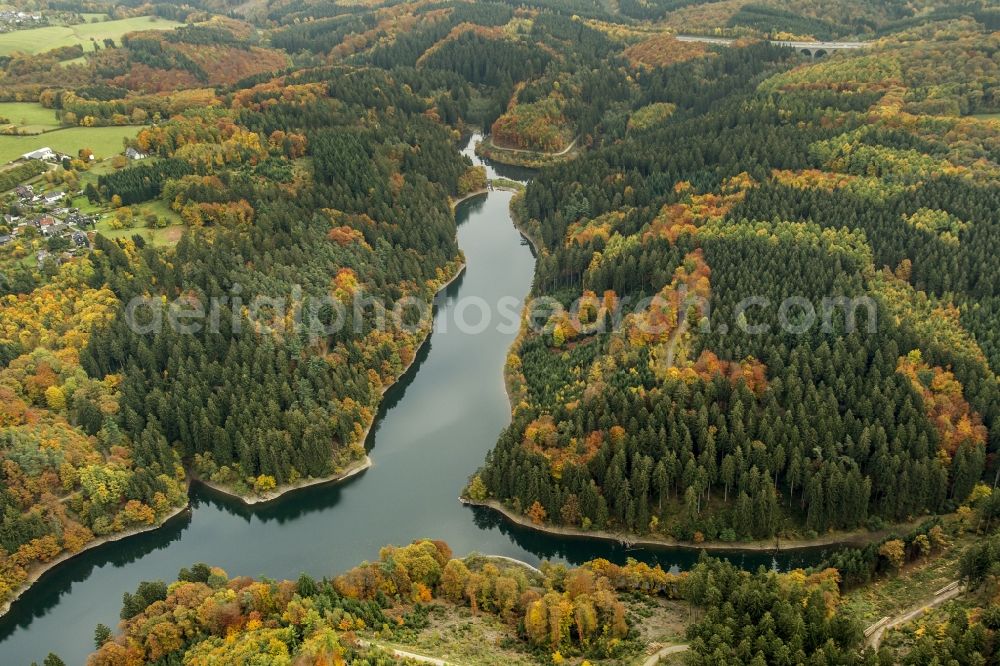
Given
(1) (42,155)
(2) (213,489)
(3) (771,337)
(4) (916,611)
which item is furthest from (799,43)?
(2) (213,489)

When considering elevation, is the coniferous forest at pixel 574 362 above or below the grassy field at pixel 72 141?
below

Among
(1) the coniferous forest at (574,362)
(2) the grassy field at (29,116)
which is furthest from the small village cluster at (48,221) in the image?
(2) the grassy field at (29,116)

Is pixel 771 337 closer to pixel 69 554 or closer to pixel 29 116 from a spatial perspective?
pixel 69 554

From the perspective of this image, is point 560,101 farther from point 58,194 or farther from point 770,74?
point 58,194

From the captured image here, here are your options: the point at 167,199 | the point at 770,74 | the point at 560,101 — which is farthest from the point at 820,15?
the point at 167,199

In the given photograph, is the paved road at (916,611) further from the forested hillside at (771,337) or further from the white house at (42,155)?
the white house at (42,155)

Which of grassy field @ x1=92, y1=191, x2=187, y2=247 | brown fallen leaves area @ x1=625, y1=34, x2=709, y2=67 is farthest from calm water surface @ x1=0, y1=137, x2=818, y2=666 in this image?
brown fallen leaves area @ x1=625, y1=34, x2=709, y2=67
